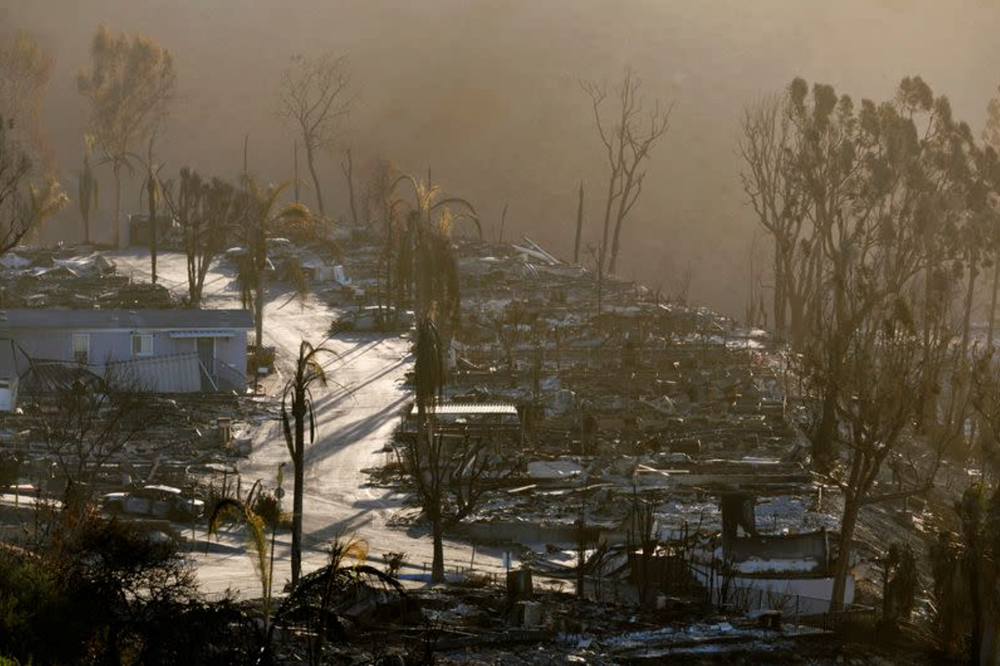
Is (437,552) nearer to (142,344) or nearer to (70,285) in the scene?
(142,344)

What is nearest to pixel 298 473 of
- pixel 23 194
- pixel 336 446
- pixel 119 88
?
pixel 336 446

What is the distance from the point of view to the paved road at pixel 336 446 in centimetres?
2984

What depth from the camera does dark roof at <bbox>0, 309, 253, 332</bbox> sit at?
1807 inches

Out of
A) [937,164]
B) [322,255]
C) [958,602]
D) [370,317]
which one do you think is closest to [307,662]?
[958,602]

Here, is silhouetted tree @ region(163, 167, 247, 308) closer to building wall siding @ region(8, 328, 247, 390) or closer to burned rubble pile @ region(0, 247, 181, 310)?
burned rubble pile @ region(0, 247, 181, 310)

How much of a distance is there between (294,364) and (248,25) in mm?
90142

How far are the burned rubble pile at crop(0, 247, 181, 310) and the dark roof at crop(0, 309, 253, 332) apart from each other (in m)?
6.47

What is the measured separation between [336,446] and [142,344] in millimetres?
9511

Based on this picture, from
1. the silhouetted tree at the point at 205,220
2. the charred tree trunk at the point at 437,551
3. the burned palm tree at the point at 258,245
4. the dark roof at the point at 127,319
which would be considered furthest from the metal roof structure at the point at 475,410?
the silhouetted tree at the point at 205,220

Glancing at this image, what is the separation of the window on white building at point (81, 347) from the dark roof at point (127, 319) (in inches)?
11.6

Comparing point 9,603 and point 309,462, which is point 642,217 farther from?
point 9,603

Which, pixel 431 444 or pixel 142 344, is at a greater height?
pixel 142 344

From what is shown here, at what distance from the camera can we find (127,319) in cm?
4694

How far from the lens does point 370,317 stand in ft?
184
